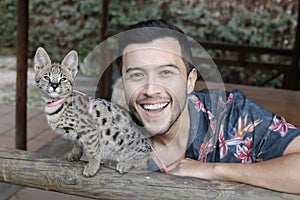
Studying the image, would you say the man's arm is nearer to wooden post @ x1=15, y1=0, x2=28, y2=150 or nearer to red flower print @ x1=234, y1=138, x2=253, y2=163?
red flower print @ x1=234, y1=138, x2=253, y2=163

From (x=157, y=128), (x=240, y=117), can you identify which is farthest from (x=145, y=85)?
(x=240, y=117)

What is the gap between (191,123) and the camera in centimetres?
165

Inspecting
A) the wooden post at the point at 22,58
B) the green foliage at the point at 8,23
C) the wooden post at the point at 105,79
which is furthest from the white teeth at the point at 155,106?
the green foliage at the point at 8,23

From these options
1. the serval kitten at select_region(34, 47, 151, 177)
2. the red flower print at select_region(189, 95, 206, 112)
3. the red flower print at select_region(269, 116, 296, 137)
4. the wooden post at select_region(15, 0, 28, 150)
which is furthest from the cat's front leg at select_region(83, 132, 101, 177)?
the wooden post at select_region(15, 0, 28, 150)

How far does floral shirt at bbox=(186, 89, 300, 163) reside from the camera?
1.56 meters

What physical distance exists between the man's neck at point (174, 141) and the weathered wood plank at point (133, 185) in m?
0.18

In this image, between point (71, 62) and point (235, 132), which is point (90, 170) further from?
point (235, 132)

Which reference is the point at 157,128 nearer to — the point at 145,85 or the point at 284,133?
the point at 145,85

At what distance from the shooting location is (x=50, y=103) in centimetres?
122

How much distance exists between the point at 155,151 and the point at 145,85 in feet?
0.88

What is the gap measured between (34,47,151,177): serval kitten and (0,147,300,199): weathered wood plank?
35 mm

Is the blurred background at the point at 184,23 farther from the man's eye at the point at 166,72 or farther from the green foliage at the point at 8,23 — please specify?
the man's eye at the point at 166,72

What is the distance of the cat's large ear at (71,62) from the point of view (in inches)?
46.6

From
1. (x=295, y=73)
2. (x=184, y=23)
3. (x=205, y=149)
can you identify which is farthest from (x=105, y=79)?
(x=205, y=149)
